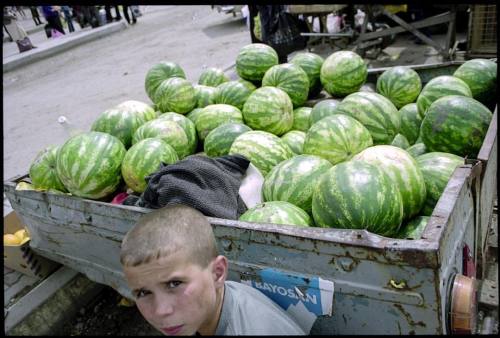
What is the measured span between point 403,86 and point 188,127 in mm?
1884

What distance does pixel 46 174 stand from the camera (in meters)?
3.17

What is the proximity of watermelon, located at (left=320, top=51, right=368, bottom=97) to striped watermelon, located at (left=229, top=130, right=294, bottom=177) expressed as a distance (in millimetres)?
1283

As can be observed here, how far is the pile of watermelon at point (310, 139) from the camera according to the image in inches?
84.7

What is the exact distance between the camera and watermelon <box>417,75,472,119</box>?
322cm

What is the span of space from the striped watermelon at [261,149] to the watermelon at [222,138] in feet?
0.45

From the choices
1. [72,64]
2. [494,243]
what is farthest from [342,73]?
[72,64]

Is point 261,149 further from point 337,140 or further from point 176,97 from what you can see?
point 176,97

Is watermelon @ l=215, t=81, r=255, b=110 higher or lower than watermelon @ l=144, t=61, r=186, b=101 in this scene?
lower

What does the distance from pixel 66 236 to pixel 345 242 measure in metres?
2.25

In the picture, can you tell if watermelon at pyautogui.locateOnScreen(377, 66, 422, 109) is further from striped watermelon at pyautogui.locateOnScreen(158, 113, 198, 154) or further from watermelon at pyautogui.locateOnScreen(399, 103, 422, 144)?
striped watermelon at pyautogui.locateOnScreen(158, 113, 198, 154)

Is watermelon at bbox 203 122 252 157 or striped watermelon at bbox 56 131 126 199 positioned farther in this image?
watermelon at bbox 203 122 252 157

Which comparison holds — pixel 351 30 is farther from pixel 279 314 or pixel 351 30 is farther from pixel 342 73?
pixel 279 314

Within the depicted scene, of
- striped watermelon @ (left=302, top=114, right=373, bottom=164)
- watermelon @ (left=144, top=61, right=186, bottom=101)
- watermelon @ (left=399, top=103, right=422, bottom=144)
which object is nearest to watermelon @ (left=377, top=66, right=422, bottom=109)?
watermelon @ (left=399, top=103, right=422, bottom=144)

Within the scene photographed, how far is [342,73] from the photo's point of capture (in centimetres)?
396
